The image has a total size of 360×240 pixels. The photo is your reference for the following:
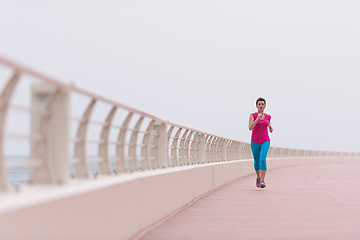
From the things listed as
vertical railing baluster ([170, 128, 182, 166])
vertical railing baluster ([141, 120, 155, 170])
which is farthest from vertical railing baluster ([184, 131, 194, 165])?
vertical railing baluster ([141, 120, 155, 170])

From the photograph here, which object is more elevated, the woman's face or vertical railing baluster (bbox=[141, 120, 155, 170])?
the woman's face

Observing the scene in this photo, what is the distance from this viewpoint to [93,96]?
695 cm

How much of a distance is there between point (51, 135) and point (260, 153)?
11332mm

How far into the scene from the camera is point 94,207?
20.5ft

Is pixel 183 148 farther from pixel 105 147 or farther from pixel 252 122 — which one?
pixel 105 147

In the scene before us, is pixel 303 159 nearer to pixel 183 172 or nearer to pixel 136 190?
pixel 183 172

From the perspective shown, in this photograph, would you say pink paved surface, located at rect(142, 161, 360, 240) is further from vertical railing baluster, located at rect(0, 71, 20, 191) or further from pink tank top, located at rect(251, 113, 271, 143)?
vertical railing baluster, located at rect(0, 71, 20, 191)

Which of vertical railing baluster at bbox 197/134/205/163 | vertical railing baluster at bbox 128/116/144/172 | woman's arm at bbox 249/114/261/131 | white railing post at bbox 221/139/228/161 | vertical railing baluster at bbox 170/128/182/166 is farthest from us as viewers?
white railing post at bbox 221/139/228/161

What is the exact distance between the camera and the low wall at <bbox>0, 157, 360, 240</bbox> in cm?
451

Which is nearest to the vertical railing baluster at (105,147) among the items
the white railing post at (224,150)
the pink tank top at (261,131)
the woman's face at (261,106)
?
the woman's face at (261,106)

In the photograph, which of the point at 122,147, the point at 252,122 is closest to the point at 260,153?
the point at 252,122

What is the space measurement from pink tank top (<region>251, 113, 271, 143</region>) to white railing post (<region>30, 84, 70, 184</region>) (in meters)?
10.9

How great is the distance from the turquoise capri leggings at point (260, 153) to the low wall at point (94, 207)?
→ 4.99 m

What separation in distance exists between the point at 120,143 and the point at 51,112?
2.50 meters
